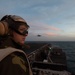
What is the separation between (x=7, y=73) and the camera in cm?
180

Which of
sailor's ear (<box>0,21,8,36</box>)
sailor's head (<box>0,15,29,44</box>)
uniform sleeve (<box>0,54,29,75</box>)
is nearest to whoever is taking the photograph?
uniform sleeve (<box>0,54,29,75</box>)

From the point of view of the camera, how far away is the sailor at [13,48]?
1845mm

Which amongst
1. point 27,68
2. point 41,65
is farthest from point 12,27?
point 41,65

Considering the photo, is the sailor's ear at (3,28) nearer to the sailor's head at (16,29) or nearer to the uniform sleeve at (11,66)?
the sailor's head at (16,29)

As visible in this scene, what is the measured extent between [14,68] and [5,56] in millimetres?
190

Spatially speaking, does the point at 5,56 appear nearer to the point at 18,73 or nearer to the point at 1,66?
the point at 1,66

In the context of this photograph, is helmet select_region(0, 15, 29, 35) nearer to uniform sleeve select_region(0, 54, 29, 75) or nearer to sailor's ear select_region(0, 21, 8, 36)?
sailor's ear select_region(0, 21, 8, 36)

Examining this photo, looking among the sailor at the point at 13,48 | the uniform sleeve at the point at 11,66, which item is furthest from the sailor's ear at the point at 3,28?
the uniform sleeve at the point at 11,66

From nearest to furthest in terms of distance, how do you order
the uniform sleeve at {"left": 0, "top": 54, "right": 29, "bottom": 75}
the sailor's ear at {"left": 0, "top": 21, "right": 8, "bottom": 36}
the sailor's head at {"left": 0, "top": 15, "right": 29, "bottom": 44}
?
the uniform sleeve at {"left": 0, "top": 54, "right": 29, "bottom": 75} → the sailor's ear at {"left": 0, "top": 21, "right": 8, "bottom": 36} → the sailor's head at {"left": 0, "top": 15, "right": 29, "bottom": 44}

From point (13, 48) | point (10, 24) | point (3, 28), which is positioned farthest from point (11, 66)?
point (10, 24)

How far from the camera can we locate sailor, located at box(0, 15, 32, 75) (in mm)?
1845

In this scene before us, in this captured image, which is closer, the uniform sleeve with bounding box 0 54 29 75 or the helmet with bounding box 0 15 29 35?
the uniform sleeve with bounding box 0 54 29 75

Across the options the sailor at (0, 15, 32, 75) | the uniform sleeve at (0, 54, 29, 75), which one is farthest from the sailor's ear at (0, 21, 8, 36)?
the uniform sleeve at (0, 54, 29, 75)

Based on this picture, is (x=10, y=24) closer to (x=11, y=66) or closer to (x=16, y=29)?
Answer: (x=16, y=29)
